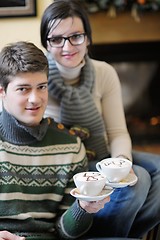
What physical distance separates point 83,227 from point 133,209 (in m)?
0.19

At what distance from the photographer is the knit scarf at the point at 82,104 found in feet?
5.17

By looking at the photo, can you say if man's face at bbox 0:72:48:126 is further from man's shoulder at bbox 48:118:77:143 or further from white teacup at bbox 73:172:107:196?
white teacup at bbox 73:172:107:196

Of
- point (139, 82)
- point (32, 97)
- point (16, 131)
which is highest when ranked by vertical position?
point (32, 97)

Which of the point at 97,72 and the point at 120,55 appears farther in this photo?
the point at 120,55

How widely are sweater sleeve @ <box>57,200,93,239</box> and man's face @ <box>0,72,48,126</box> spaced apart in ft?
0.97

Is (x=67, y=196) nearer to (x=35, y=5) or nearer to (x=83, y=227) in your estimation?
(x=83, y=227)

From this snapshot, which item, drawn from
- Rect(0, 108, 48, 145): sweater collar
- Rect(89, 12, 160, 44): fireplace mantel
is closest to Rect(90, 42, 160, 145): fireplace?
Rect(89, 12, 160, 44): fireplace mantel

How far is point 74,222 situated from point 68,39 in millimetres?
642

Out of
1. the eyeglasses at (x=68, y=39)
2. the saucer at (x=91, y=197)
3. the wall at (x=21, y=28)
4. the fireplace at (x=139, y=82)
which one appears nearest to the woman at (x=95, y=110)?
the eyeglasses at (x=68, y=39)

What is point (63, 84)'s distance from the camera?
1.59 m

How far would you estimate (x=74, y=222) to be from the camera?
1262 mm

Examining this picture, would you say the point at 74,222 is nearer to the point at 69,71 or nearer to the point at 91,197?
the point at 91,197

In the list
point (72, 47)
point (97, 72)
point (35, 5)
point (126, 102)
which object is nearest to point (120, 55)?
point (126, 102)

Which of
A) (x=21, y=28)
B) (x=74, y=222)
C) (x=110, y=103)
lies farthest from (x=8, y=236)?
(x=21, y=28)
